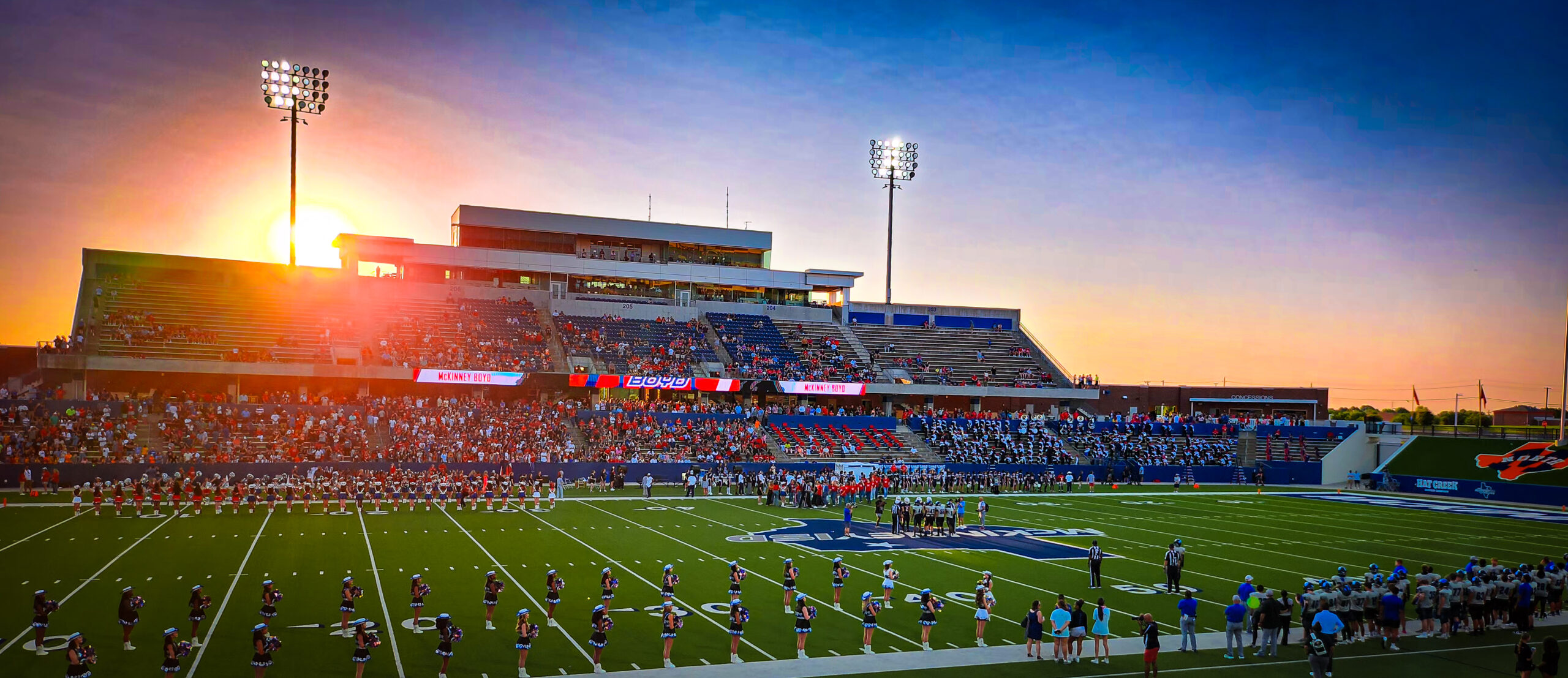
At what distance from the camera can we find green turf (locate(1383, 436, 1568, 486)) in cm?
5062

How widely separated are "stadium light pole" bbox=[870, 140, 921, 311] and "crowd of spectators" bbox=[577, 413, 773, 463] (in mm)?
24567

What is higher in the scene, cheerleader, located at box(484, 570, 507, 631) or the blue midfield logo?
cheerleader, located at box(484, 570, 507, 631)

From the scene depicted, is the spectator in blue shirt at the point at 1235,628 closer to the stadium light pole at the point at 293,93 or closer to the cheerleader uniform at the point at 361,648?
the cheerleader uniform at the point at 361,648

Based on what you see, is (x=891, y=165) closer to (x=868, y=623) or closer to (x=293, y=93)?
(x=293, y=93)

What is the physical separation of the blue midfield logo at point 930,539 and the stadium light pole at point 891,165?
132 ft

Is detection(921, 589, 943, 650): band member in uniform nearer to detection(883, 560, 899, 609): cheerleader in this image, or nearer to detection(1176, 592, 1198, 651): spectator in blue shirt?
detection(883, 560, 899, 609): cheerleader

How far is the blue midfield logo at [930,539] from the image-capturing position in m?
28.4

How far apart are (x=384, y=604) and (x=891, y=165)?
189ft

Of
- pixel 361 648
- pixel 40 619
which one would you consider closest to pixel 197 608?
pixel 40 619

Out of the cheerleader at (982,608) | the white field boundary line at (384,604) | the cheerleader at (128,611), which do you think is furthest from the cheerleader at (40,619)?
the cheerleader at (982,608)

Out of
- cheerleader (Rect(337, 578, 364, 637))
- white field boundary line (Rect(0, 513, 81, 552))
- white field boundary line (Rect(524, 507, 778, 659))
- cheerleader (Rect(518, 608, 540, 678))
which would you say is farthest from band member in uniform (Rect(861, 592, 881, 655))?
white field boundary line (Rect(0, 513, 81, 552))

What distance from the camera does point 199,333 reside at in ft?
156

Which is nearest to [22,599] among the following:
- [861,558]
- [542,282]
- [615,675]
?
[615,675]

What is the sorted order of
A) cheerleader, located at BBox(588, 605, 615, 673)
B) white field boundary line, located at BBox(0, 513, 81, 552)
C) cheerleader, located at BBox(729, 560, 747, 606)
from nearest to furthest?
cheerleader, located at BBox(588, 605, 615, 673) < cheerleader, located at BBox(729, 560, 747, 606) < white field boundary line, located at BBox(0, 513, 81, 552)
